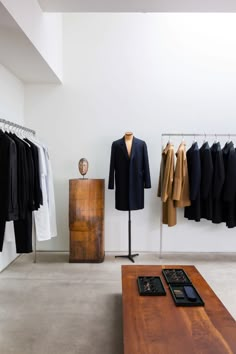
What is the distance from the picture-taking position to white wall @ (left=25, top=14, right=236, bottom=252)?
13.3ft

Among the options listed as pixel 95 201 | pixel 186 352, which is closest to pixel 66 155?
pixel 95 201

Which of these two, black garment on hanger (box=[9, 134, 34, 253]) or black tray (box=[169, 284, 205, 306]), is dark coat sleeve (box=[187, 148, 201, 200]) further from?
black garment on hanger (box=[9, 134, 34, 253])

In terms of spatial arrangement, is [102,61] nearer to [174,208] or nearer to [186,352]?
[174,208]

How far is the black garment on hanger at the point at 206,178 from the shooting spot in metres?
3.64

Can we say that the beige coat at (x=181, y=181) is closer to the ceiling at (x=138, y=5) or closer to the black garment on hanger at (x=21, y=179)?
the ceiling at (x=138, y=5)

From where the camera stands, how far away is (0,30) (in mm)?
2496

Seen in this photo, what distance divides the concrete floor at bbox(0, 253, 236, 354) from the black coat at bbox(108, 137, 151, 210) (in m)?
0.84

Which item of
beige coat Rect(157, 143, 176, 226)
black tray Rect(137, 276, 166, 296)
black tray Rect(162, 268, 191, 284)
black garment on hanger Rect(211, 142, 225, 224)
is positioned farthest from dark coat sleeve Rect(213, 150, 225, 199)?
black tray Rect(137, 276, 166, 296)

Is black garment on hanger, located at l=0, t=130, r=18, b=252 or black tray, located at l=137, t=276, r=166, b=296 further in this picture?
black garment on hanger, located at l=0, t=130, r=18, b=252

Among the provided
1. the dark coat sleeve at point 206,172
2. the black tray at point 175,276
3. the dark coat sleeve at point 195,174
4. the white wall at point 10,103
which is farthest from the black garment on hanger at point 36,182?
the dark coat sleeve at point 206,172

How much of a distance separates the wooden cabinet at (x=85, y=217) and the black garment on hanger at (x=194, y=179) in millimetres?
1225

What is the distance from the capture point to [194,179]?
144 inches

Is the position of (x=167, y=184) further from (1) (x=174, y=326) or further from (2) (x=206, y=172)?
(1) (x=174, y=326)

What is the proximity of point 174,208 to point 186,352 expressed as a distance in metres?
2.50
